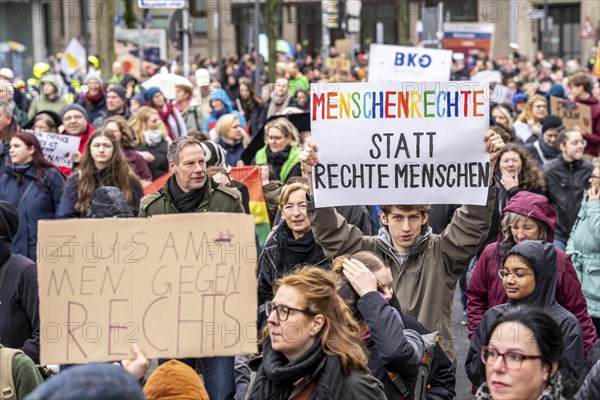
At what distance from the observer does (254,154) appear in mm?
11055

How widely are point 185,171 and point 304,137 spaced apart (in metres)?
4.38

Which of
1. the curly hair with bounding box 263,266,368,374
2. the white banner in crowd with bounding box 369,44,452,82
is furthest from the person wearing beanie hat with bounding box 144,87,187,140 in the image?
the curly hair with bounding box 263,266,368,374

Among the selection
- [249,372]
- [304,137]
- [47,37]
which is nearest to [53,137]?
[304,137]

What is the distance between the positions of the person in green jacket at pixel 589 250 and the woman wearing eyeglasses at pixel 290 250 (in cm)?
216

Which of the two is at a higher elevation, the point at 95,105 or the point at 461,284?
the point at 95,105

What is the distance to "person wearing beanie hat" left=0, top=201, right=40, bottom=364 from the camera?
17.7 feet

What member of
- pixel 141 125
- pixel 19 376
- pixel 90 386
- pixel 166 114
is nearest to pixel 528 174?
pixel 141 125

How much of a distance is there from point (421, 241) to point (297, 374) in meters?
1.67

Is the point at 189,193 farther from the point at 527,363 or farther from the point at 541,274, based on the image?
the point at 527,363

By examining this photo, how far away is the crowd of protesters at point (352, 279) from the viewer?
4.05m

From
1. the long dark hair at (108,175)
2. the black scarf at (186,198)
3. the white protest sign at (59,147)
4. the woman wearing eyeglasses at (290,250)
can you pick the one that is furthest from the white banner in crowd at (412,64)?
the woman wearing eyeglasses at (290,250)

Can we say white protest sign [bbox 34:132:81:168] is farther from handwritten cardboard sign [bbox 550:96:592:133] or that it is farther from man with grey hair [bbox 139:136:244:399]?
handwritten cardboard sign [bbox 550:96:592:133]

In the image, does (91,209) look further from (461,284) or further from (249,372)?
(461,284)

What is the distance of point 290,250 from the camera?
6344 millimetres
